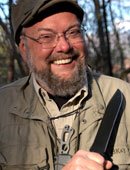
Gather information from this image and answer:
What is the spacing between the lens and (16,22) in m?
2.88

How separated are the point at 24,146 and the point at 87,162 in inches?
29.8

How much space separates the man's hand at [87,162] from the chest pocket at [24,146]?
60 cm

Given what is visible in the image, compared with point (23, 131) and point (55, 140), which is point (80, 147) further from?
point (23, 131)

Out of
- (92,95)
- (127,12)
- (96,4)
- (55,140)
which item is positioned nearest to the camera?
(55,140)

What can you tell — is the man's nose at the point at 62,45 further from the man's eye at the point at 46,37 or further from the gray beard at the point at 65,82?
the gray beard at the point at 65,82

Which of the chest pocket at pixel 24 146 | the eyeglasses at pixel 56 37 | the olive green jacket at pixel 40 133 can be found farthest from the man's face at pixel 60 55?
the chest pocket at pixel 24 146

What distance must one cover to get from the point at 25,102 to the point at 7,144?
296mm

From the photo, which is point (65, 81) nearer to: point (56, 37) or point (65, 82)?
point (65, 82)

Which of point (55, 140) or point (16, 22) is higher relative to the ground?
point (16, 22)

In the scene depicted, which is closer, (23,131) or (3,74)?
(23,131)

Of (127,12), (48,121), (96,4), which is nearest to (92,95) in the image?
(48,121)

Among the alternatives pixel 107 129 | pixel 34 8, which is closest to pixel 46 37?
pixel 34 8

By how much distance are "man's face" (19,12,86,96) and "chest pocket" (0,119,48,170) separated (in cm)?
28

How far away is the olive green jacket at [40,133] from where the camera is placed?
2.60m
